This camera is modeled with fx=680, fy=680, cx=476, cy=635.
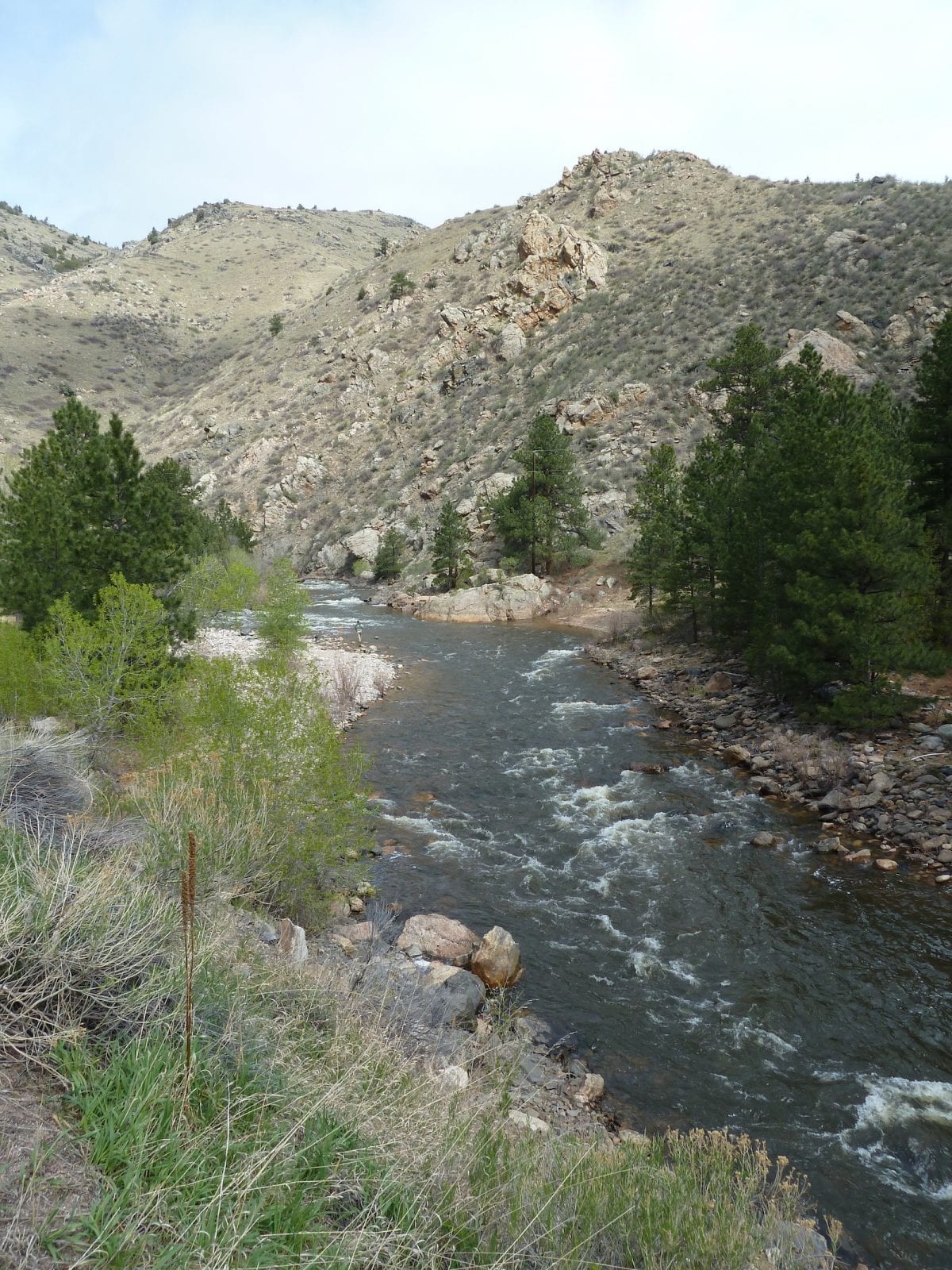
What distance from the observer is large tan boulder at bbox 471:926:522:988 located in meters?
8.77

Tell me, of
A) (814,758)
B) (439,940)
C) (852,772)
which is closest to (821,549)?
(814,758)

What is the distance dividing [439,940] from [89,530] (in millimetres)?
11496

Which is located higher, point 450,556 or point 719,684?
A: point 450,556

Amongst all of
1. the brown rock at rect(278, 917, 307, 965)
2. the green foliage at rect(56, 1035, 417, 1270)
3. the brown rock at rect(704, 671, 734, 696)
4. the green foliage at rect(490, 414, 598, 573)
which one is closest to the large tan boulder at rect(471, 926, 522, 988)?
the brown rock at rect(278, 917, 307, 965)

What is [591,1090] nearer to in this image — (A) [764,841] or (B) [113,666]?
(A) [764,841]

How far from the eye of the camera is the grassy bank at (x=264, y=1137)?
2.60m

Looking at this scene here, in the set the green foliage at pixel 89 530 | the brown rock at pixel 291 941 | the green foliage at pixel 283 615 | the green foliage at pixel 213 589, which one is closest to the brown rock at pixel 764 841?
the brown rock at pixel 291 941

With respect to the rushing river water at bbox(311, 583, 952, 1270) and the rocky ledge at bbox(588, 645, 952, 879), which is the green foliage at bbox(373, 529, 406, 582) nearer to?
the rushing river water at bbox(311, 583, 952, 1270)

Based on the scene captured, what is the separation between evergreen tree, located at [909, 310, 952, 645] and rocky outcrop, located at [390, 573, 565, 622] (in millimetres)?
21525

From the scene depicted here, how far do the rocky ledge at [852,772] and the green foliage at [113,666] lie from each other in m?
11.7

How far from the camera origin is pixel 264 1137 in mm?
3117

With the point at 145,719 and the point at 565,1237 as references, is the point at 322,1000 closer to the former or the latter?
the point at 565,1237

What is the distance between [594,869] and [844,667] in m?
8.01

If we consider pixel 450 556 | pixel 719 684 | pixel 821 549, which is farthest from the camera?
pixel 450 556
